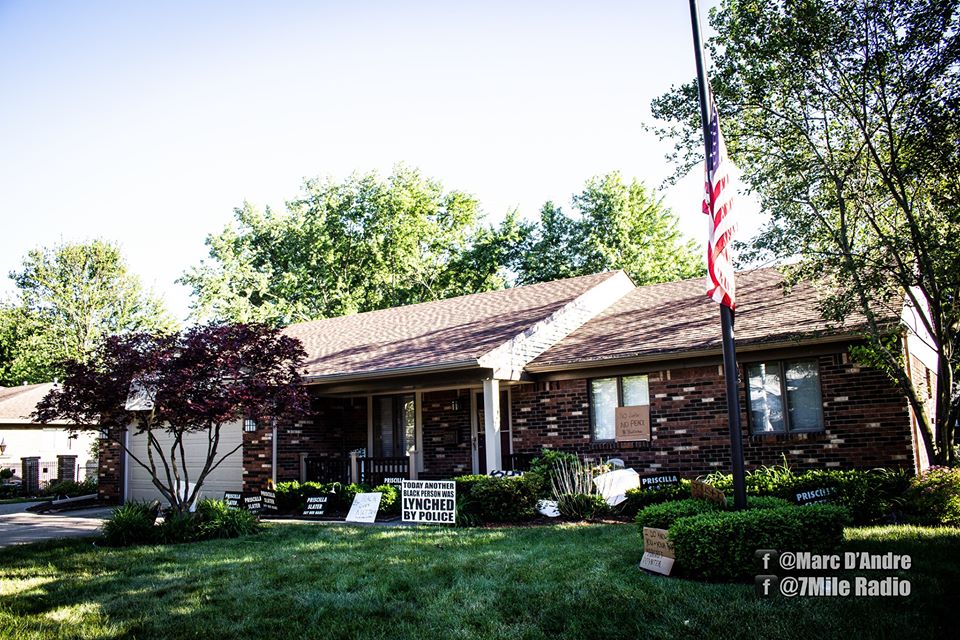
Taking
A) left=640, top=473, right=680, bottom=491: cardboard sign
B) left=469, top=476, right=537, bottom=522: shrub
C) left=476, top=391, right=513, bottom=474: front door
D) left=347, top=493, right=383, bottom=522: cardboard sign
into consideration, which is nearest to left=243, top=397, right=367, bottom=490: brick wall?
left=476, top=391, right=513, bottom=474: front door

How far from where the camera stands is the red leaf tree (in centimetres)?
1091

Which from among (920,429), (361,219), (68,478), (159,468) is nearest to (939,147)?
(920,429)

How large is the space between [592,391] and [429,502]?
4458 mm

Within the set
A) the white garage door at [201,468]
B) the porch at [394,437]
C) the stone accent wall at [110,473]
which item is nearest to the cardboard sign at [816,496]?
the porch at [394,437]

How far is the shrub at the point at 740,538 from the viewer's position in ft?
20.9

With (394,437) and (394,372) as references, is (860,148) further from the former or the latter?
(394,437)

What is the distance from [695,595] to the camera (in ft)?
19.5

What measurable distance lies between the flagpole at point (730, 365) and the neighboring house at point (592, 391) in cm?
526

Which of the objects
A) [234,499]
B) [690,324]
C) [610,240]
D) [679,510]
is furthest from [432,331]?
[610,240]

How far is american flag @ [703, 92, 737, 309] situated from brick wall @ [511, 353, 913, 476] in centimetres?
592

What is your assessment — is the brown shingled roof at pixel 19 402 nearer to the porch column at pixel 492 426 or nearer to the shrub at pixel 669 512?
the porch column at pixel 492 426

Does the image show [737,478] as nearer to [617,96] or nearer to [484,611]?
[484,611]

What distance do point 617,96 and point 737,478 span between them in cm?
670

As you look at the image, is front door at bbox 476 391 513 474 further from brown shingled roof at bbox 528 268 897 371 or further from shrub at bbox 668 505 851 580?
shrub at bbox 668 505 851 580
